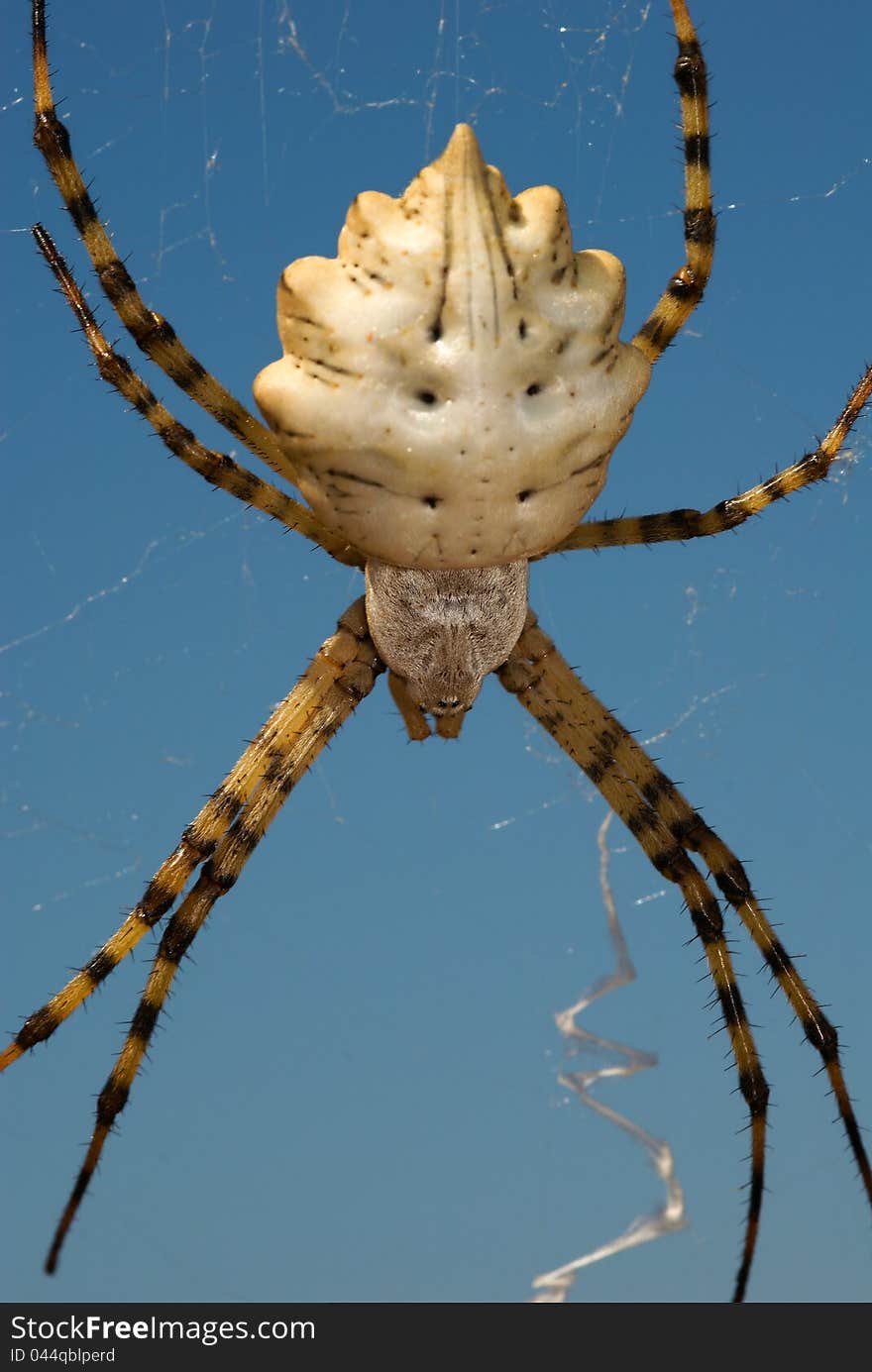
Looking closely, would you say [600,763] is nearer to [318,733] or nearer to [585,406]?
[318,733]

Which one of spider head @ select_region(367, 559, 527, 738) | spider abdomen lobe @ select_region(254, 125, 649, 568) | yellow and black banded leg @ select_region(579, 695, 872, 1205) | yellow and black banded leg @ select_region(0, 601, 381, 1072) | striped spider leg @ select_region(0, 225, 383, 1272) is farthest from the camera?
yellow and black banded leg @ select_region(579, 695, 872, 1205)

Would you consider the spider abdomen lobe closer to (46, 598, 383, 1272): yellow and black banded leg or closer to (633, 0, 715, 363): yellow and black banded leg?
→ (633, 0, 715, 363): yellow and black banded leg

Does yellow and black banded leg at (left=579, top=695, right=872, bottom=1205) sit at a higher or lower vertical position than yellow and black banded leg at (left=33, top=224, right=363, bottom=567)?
lower

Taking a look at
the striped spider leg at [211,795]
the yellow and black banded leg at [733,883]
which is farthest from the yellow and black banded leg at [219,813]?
the yellow and black banded leg at [733,883]

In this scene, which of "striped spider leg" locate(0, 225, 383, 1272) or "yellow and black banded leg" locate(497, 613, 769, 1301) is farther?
"yellow and black banded leg" locate(497, 613, 769, 1301)

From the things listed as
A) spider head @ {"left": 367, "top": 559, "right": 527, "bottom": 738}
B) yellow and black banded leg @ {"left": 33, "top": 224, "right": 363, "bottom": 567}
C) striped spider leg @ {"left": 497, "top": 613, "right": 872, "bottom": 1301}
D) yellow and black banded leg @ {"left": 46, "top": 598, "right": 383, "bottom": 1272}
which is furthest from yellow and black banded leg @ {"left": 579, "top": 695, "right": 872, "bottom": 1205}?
yellow and black banded leg @ {"left": 33, "top": 224, "right": 363, "bottom": 567}

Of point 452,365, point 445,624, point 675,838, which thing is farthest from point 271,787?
point 452,365

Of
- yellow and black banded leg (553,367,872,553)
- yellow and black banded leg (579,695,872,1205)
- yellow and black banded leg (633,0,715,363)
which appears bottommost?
yellow and black banded leg (579,695,872,1205)

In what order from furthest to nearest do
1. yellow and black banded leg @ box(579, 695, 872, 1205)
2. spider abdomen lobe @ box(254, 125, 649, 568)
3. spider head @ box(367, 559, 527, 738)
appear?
yellow and black banded leg @ box(579, 695, 872, 1205) < spider head @ box(367, 559, 527, 738) < spider abdomen lobe @ box(254, 125, 649, 568)
